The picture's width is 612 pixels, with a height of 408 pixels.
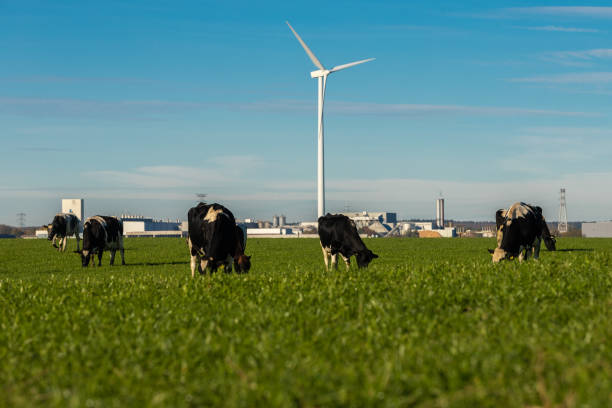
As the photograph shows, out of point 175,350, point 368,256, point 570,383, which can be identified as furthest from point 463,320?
point 368,256

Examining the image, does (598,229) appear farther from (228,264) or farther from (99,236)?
(228,264)

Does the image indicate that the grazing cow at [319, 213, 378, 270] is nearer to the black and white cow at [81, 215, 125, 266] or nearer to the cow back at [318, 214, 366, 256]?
the cow back at [318, 214, 366, 256]

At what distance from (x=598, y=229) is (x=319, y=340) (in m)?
120

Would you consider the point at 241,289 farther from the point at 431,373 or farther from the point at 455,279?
the point at 431,373

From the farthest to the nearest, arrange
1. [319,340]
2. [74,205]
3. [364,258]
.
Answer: [74,205]
[364,258]
[319,340]

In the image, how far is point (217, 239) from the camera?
1864 centimetres

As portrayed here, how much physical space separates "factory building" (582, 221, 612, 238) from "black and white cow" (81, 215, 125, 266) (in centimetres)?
9904

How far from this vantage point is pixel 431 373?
6.97 meters

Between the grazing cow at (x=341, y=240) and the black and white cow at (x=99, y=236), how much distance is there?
43.5 feet

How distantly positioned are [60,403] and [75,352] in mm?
2715

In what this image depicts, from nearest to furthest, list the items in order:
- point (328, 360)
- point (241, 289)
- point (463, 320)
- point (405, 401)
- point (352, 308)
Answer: point (405, 401) → point (328, 360) → point (463, 320) → point (352, 308) → point (241, 289)

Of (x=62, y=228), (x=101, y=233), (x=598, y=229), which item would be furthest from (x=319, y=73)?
(x=598, y=229)

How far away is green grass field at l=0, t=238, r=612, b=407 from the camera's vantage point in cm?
645

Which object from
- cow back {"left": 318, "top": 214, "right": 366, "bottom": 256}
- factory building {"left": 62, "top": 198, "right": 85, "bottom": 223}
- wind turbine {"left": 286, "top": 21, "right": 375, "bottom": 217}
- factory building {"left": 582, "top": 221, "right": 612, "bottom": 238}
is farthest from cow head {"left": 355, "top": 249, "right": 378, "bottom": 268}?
factory building {"left": 62, "top": 198, "right": 85, "bottom": 223}
